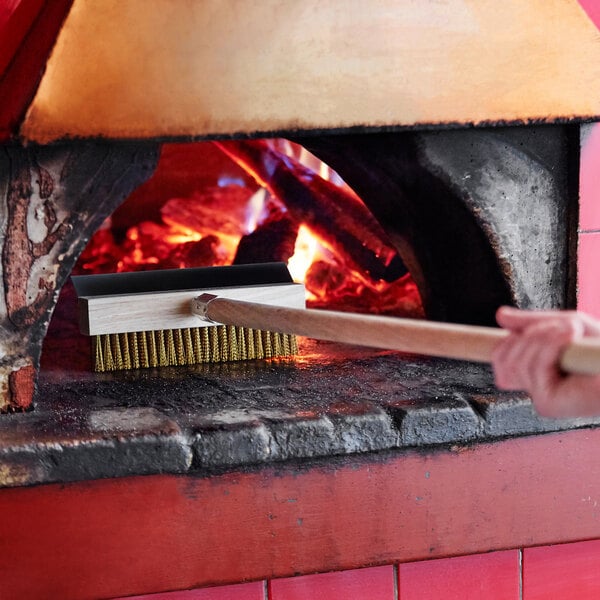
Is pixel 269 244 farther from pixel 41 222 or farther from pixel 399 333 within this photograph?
pixel 399 333

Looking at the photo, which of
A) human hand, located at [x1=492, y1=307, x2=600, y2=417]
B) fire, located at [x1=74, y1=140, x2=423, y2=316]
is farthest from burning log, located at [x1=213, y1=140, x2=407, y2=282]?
human hand, located at [x1=492, y1=307, x2=600, y2=417]

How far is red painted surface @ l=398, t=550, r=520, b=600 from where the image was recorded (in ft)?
5.11

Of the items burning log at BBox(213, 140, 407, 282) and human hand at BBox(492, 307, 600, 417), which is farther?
burning log at BBox(213, 140, 407, 282)

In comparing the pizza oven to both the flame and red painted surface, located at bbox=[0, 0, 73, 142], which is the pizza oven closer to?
red painted surface, located at bbox=[0, 0, 73, 142]

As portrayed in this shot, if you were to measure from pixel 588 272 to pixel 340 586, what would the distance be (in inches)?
25.8

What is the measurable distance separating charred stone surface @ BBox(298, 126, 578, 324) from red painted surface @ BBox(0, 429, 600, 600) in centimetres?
30

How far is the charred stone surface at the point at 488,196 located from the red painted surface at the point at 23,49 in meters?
0.55

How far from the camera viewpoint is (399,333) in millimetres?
1036

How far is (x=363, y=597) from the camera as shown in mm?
1537

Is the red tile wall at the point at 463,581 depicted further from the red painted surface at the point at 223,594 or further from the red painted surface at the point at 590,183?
the red painted surface at the point at 590,183

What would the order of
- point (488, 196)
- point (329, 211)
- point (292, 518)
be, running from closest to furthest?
point (292, 518), point (488, 196), point (329, 211)

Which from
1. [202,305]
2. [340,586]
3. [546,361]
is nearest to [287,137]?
[202,305]

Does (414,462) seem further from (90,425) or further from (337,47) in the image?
(337,47)

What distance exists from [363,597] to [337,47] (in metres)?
0.83
